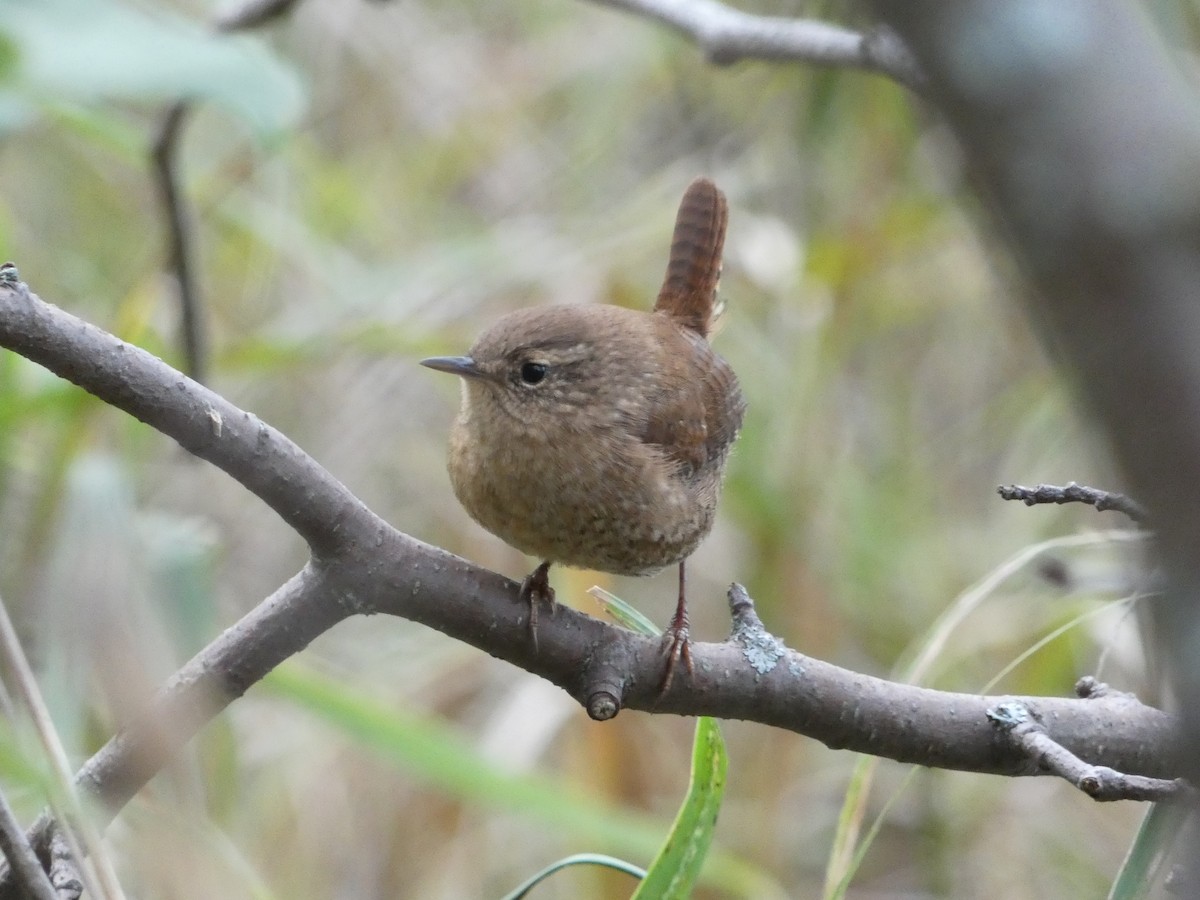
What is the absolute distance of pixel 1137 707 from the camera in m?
1.92

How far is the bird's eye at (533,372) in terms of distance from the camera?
Answer: 2.51 m

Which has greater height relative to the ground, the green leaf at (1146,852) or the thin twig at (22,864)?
the green leaf at (1146,852)

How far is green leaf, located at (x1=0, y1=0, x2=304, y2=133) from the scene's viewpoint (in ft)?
9.48

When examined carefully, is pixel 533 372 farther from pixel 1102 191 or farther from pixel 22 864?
pixel 1102 191

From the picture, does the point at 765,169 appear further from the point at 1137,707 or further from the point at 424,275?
the point at 1137,707

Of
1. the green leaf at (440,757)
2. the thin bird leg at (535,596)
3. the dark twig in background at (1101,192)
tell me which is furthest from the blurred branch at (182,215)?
the dark twig in background at (1101,192)

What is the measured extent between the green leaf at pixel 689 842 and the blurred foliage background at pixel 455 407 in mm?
945

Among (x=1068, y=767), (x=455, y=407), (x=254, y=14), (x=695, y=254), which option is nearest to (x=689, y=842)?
(x=1068, y=767)

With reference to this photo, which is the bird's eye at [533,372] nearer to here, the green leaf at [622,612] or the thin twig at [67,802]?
the green leaf at [622,612]

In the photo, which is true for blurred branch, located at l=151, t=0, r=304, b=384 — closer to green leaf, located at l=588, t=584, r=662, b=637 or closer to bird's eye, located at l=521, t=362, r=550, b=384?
bird's eye, located at l=521, t=362, r=550, b=384

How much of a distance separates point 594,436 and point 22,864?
52.1 inches

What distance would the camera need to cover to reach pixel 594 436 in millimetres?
2414

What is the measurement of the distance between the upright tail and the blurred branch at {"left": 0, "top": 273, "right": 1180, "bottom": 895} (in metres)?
1.23

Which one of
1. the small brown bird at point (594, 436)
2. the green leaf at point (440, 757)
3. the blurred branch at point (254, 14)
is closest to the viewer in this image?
the small brown bird at point (594, 436)
